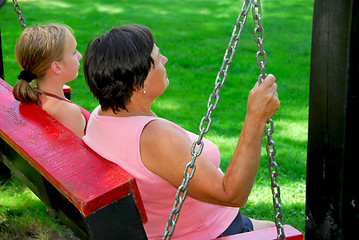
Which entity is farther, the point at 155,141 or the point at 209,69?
the point at 209,69

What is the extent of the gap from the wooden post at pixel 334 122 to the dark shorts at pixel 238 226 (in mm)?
447

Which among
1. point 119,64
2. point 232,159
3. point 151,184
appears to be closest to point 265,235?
point 232,159

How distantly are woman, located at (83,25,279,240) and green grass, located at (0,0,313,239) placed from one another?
40cm

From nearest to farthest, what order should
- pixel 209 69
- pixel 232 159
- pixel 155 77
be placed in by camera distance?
pixel 232 159 < pixel 155 77 < pixel 209 69

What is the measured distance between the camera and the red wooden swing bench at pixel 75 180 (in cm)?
198

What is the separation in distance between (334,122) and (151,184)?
0.75 meters

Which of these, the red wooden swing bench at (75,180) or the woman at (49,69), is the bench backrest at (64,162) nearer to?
the red wooden swing bench at (75,180)

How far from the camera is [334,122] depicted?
2086 mm

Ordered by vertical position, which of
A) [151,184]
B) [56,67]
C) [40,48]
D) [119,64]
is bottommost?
[151,184]

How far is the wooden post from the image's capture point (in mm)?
2006

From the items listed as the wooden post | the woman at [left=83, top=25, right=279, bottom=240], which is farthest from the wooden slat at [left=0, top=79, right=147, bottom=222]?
the wooden post

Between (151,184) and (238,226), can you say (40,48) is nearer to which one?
(151,184)

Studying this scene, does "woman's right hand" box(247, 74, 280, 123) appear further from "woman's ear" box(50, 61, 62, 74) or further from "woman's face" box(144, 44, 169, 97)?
"woman's ear" box(50, 61, 62, 74)

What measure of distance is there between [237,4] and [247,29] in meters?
1.90
